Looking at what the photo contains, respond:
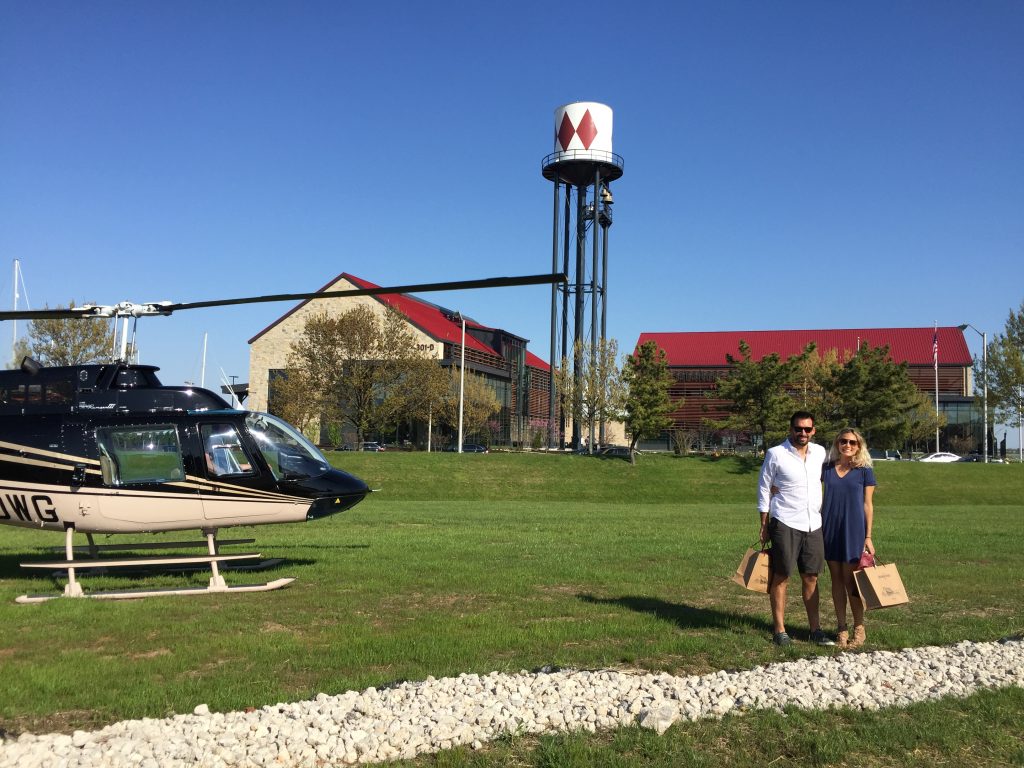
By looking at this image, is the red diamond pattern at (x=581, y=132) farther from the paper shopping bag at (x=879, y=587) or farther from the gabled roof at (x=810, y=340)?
the paper shopping bag at (x=879, y=587)

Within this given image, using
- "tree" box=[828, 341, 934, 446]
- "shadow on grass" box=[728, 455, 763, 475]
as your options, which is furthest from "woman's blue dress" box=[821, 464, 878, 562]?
"tree" box=[828, 341, 934, 446]

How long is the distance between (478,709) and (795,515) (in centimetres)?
361

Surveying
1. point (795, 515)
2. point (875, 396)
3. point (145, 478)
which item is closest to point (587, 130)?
point (875, 396)

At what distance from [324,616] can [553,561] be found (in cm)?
482

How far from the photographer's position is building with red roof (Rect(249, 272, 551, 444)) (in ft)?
210

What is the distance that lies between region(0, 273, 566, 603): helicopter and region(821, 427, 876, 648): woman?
239 inches

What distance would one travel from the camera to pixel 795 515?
776 cm

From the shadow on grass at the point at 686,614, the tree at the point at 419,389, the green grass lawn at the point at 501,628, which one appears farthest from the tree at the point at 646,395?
the shadow on grass at the point at 686,614

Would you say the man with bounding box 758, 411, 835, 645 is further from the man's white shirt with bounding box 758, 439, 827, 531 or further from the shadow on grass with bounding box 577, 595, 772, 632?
the shadow on grass with bounding box 577, 595, 772, 632

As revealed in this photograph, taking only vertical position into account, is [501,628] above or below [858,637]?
below

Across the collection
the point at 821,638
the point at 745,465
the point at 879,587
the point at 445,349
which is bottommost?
the point at 821,638

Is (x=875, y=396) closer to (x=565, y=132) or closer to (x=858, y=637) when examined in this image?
(x=565, y=132)

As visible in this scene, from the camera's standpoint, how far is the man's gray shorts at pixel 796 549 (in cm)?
776

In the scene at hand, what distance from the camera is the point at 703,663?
23.3 feet
